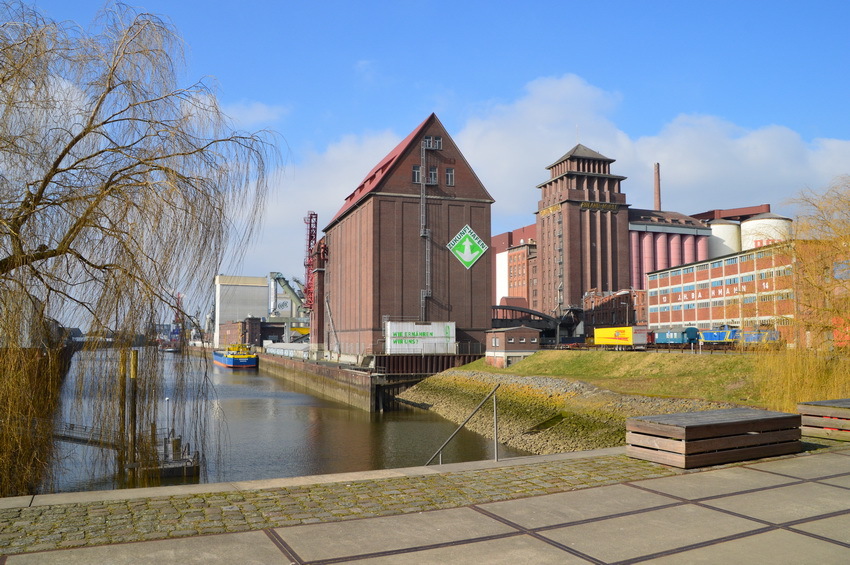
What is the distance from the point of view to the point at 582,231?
119 meters

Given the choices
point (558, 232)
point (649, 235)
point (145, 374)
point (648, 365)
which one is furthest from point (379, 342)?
point (649, 235)

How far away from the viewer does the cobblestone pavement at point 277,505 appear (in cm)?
718

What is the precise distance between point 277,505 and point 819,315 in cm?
1768

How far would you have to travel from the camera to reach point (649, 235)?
419 ft

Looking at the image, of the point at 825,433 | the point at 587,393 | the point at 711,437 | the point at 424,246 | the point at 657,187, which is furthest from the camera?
the point at 657,187

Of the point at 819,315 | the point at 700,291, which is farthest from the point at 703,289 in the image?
the point at 819,315

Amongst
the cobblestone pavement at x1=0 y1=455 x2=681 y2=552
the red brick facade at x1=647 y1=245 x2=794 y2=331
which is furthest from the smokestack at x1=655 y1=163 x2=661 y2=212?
the cobblestone pavement at x1=0 y1=455 x2=681 y2=552

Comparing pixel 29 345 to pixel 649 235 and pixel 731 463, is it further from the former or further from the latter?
pixel 649 235

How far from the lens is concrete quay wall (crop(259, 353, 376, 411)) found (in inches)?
2071

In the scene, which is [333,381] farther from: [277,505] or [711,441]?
[277,505]

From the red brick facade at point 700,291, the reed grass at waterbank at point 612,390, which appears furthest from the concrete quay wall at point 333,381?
the red brick facade at point 700,291

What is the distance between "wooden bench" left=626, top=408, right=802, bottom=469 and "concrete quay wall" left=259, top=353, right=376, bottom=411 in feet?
133

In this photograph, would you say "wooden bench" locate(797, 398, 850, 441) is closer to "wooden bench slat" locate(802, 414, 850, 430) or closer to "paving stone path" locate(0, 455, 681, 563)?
"wooden bench slat" locate(802, 414, 850, 430)

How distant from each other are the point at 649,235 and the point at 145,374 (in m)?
127
